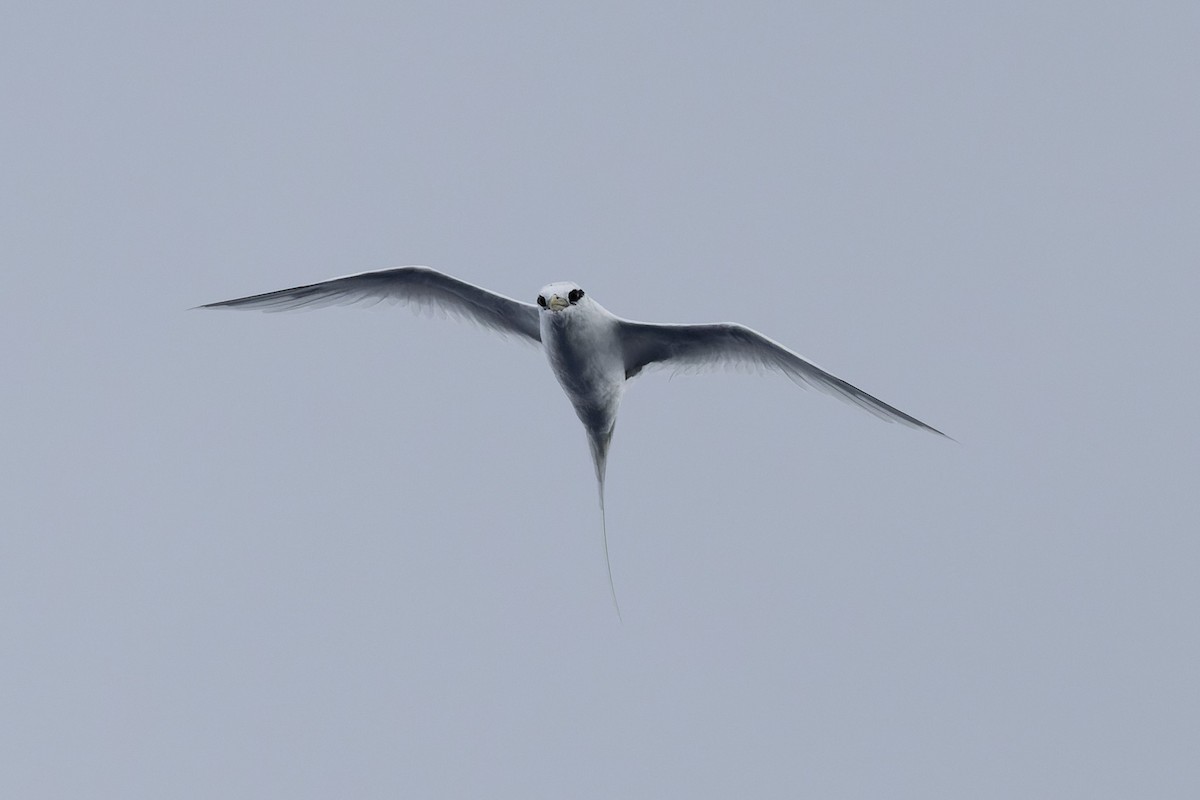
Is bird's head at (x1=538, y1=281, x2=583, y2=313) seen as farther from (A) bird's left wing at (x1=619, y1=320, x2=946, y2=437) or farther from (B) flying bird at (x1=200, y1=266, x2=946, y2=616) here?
(A) bird's left wing at (x1=619, y1=320, x2=946, y2=437)

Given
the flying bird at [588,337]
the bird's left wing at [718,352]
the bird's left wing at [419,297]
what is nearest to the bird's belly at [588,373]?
the flying bird at [588,337]

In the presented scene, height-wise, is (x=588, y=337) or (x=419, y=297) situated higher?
(x=419, y=297)

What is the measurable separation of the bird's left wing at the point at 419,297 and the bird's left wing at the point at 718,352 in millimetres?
1868

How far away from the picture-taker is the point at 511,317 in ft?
73.1

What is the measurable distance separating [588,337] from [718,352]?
2674mm

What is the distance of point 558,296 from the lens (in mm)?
18797

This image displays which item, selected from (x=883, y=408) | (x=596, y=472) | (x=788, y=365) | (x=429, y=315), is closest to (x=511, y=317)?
(x=429, y=315)

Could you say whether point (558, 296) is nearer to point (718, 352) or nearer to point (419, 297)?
point (718, 352)

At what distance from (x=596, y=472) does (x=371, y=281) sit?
5.17 m

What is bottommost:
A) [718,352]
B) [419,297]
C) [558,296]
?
[718,352]

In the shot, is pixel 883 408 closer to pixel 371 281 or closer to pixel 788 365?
pixel 788 365

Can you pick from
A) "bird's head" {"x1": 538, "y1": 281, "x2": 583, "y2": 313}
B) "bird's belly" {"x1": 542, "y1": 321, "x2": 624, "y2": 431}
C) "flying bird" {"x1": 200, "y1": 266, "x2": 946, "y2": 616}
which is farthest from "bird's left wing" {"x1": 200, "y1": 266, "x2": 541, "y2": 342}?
"bird's head" {"x1": 538, "y1": 281, "x2": 583, "y2": 313}

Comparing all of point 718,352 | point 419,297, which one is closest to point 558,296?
point 718,352

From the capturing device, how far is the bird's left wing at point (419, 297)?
70.8 ft
